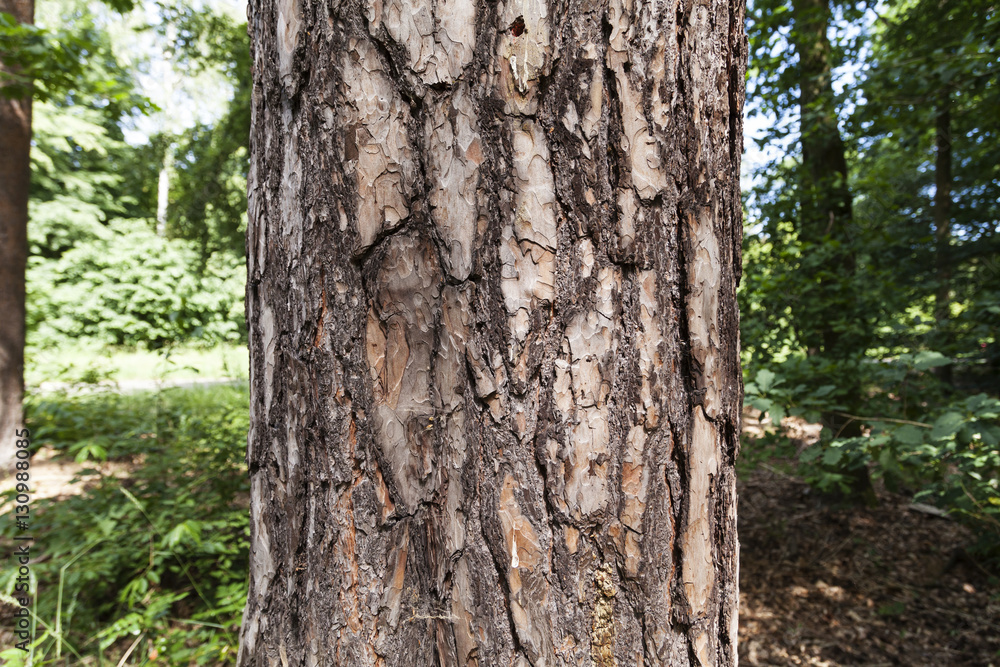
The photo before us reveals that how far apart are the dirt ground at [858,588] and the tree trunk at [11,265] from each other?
20.8 feet

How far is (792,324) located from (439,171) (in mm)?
3500

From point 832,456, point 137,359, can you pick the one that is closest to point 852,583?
point 832,456

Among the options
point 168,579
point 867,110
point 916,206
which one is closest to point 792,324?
point 867,110

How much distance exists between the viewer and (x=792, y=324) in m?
3.47

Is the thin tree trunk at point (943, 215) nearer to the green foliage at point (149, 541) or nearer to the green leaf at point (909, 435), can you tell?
the green leaf at point (909, 435)

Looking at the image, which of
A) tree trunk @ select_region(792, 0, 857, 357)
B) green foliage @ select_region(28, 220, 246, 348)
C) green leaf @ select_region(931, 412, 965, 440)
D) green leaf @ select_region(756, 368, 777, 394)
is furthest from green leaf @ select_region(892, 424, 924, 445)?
green foliage @ select_region(28, 220, 246, 348)

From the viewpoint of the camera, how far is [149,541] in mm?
2824

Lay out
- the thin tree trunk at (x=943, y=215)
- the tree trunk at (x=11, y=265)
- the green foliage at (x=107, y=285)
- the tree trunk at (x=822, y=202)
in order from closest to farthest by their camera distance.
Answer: the tree trunk at (x=822, y=202)
the thin tree trunk at (x=943, y=215)
the tree trunk at (x=11, y=265)
the green foliage at (x=107, y=285)

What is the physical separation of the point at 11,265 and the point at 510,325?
600 centimetres

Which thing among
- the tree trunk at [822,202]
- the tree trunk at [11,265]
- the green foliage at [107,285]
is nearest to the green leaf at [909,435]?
the tree trunk at [822,202]

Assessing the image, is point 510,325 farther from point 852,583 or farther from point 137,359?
point 137,359

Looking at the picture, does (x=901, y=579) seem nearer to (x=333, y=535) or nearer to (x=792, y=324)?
(x=792, y=324)

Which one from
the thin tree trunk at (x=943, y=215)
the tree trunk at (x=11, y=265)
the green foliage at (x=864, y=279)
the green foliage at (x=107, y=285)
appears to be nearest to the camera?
the green foliage at (x=864, y=279)

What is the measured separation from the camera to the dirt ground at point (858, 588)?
2.96 metres
